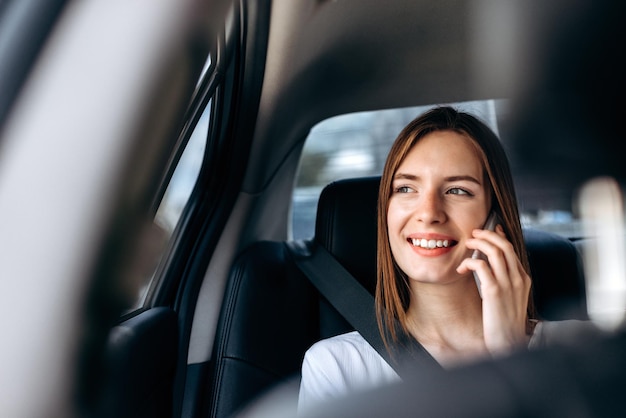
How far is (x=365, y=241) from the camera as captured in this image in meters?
1.96

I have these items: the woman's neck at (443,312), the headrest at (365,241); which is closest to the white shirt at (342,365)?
the woman's neck at (443,312)

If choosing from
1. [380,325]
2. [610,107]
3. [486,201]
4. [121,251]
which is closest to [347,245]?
[380,325]

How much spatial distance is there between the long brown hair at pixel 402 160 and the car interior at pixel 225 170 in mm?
167

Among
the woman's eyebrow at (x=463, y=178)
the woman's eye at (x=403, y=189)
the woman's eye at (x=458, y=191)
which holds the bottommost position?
the woman's eye at (x=458, y=191)

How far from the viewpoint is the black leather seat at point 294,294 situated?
167 centimetres

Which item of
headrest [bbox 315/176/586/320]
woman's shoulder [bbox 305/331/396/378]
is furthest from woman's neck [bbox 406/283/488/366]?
headrest [bbox 315/176/586/320]

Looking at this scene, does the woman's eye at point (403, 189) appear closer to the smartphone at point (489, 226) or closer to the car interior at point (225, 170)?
the smartphone at point (489, 226)

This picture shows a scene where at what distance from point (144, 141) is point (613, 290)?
1335 mm

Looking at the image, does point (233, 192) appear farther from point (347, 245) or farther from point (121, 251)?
point (121, 251)

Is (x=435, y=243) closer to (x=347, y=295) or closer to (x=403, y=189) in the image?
(x=403, y=189)

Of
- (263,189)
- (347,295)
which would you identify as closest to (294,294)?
(347,295)

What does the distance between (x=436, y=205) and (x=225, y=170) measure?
2.81ft

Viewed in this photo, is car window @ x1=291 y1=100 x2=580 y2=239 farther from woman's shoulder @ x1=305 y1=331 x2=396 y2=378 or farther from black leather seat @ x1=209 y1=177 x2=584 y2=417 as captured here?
woman's shoulder @ x1=305 y1=331 x2=396 y2=378

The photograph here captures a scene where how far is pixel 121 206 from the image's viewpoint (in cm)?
59
